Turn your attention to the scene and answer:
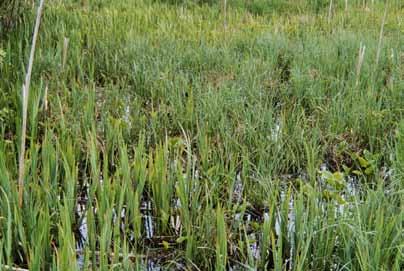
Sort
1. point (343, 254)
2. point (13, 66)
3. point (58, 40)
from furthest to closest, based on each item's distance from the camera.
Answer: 1. point (58, 40)
2. point (13, 66)
3. point (343, 254)

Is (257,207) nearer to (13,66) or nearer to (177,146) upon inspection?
(177,146)

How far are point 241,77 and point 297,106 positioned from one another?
611 millimetres

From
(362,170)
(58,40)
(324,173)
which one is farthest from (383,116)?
(58,40)

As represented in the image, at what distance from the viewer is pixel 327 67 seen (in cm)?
419

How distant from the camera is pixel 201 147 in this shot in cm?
266

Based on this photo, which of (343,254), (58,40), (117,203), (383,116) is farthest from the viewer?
(58,40)

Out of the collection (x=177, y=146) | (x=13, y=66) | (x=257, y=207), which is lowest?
(x=257, y=207)

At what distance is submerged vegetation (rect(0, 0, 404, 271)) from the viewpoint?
1884 mm

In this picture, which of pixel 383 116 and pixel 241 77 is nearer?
pixel 383 116

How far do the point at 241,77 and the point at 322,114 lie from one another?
0.77 meters

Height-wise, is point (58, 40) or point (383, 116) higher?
point (58, 40)

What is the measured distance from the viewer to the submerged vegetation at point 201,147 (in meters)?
1.88

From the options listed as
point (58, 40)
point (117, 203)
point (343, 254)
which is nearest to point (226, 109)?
point (117, 203)

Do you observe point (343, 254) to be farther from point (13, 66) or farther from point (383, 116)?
point (13, 66)
